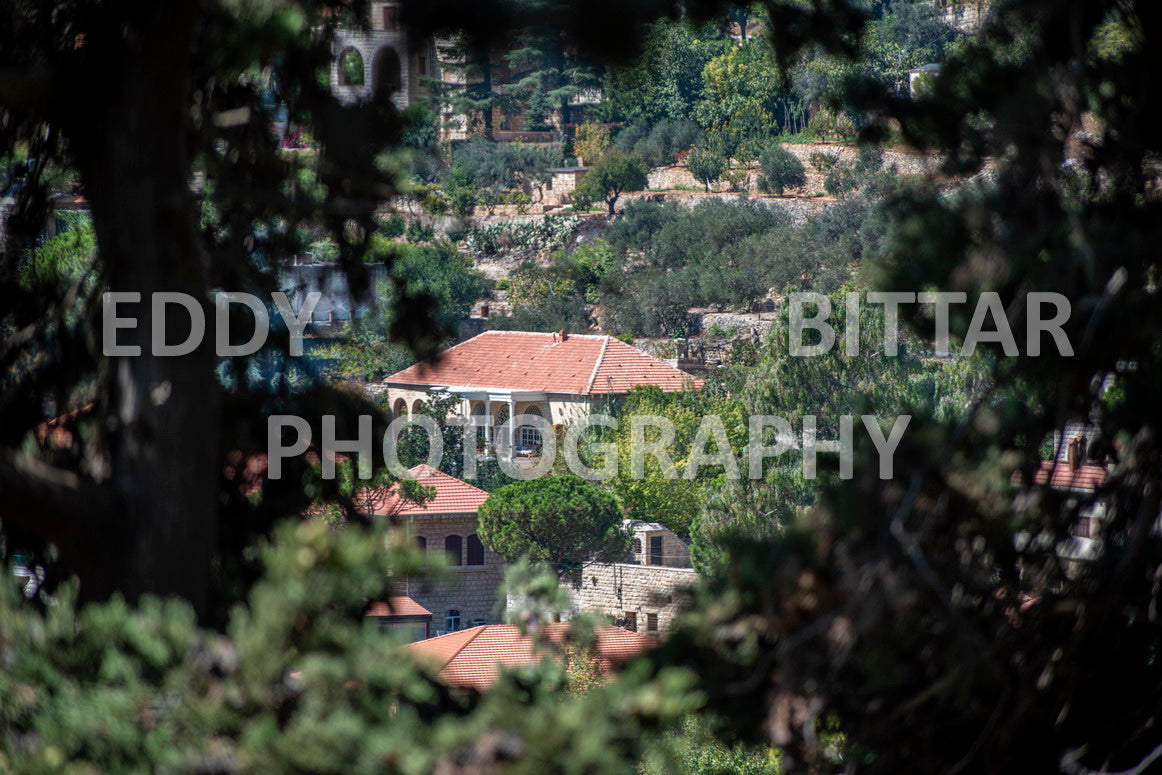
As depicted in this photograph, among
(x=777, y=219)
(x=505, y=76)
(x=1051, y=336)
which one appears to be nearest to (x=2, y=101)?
(x=1051, y=336)

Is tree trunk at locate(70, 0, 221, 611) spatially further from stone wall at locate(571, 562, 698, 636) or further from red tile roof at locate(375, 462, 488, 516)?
red tile roof at locate(375, 462, 488, 516)

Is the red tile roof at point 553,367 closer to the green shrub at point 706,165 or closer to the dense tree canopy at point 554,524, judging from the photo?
the dense tree canopy at point 554,524

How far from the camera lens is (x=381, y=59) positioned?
2.89 meters

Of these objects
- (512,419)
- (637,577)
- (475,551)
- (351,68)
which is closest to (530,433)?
(512,419)

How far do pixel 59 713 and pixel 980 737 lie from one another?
148 cm

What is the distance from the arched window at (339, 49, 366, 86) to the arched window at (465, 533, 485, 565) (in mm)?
24149

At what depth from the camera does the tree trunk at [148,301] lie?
7.54 ft

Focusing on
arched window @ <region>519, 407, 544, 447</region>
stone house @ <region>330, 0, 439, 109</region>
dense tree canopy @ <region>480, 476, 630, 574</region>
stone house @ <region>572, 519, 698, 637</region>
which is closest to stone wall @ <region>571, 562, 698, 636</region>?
stone house @ <region>572, 519, 698, 637</region>

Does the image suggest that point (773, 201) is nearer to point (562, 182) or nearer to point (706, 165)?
point (706, 165)

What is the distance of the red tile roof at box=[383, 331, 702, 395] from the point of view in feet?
112

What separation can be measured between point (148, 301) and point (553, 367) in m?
33.9

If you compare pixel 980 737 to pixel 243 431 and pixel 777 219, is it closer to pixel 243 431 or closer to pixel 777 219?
pixel 243 431

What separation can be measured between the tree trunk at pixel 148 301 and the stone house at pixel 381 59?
55cm

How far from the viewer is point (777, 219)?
4541cm
